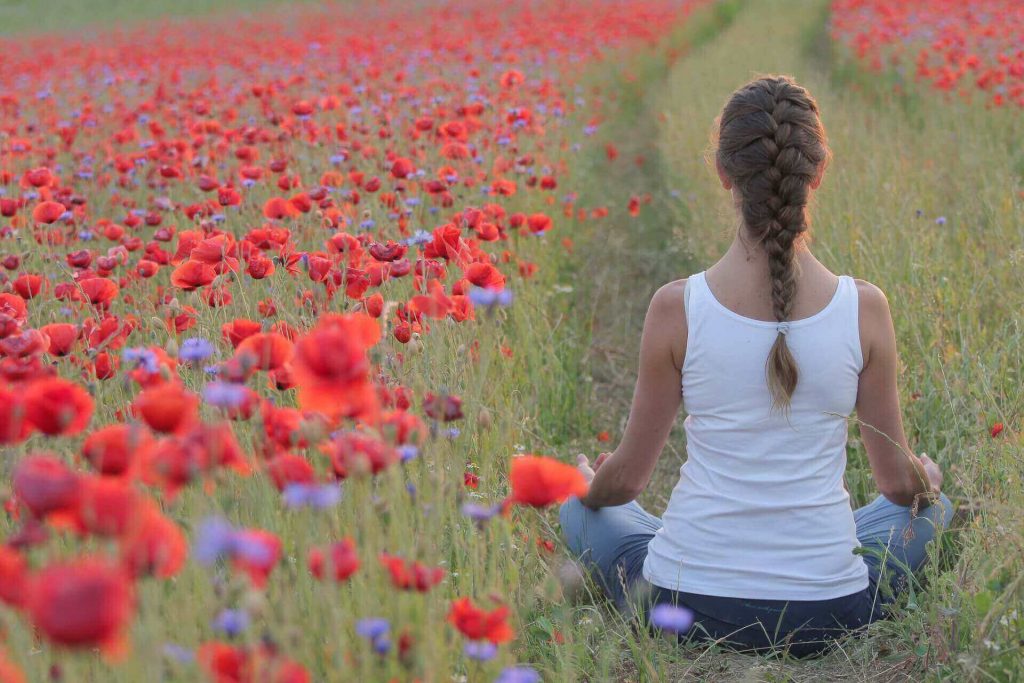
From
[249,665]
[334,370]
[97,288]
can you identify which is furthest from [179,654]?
[97,288]

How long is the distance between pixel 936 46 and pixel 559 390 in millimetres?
6286

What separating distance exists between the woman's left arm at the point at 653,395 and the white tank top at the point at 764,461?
30 millimetres

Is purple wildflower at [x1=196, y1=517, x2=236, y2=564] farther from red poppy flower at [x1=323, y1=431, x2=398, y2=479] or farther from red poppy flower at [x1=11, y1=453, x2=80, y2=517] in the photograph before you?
red poppy flower at [x1=323, y1=431, x2=398, y2=479]

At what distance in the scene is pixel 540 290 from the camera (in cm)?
438

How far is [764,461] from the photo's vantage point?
7.47 ft

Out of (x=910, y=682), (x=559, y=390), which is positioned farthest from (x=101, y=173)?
(x=910, y=682)

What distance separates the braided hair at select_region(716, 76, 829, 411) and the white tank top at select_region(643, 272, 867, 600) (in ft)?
0.23

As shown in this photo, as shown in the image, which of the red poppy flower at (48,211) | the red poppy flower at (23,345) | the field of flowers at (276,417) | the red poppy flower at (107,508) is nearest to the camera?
the red poppy flower at (107,508)

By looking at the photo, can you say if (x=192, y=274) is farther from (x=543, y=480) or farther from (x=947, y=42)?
(x=947, y=42)

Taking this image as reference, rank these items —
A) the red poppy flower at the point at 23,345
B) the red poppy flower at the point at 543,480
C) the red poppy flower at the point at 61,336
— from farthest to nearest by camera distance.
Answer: the red poppy flower at the point at 61,336 → the red poppy flower at the point at 23,345 → the red poppy flower at the point at 543,480

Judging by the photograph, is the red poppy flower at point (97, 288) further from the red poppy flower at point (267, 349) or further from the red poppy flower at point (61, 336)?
the red poppy flower at point (267, 349)

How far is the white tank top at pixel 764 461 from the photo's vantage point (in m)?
2.20

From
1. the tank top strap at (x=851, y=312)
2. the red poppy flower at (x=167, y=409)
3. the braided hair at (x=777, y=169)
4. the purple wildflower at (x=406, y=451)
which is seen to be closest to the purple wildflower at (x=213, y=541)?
the red poppy flower at (x=167, y=409)

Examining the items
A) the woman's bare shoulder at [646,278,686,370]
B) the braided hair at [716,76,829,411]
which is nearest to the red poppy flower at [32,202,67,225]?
the woman's bare shoulder at [646,278,686,370]
